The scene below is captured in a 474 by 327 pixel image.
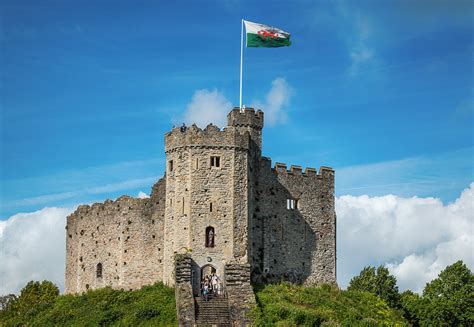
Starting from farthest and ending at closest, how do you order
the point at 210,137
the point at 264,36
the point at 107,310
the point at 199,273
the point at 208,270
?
the point at 264,36 → the point at 210,137 → the point at 107,310 → the point at 208,270 → the point at 199,273

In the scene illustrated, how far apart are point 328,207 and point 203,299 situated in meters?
17.5

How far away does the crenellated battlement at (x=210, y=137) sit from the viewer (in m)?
64.2

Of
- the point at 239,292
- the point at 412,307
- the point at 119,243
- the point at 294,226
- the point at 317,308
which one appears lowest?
the point at 317,308

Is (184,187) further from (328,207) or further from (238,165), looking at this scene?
(328,207)

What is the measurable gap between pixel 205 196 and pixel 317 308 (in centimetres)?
1039

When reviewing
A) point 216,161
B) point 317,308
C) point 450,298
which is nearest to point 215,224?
point 216,161

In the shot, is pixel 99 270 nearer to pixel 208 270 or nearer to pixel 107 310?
pixel 107 310

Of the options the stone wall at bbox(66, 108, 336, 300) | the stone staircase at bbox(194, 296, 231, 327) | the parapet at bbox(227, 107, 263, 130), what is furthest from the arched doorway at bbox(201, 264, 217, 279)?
the parapet at bbox(227, 107, 263, 130)

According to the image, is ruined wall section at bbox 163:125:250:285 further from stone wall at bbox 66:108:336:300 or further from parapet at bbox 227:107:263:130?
parapet at bbox 227:107:263:130

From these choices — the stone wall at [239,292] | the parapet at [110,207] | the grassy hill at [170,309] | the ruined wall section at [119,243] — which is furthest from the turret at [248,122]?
the stone wall at [239,292]

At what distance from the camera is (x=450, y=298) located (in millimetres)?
78375

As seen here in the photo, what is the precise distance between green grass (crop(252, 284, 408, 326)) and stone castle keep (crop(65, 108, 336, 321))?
7.38ft

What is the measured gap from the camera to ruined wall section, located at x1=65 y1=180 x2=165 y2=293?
222 feet

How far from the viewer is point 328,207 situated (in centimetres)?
7306
